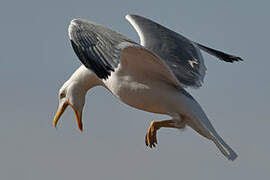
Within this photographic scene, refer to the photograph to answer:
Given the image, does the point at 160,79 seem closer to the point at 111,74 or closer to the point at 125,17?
the point at 111,74

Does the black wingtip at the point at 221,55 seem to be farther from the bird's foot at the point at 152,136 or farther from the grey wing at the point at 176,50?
the bird's foot at the point at 152,136

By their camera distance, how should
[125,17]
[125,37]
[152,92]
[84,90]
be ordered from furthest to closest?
[125,17] → [84,90] → [152,92] → [125,37]

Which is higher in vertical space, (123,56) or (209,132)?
(123,56)

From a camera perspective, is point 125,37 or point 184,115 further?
point 184,115

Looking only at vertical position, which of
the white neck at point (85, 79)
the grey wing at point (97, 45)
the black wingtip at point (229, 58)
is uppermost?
the grey wing at point (97, 45)

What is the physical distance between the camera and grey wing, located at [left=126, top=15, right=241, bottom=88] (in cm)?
1348

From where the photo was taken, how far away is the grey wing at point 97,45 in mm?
11555

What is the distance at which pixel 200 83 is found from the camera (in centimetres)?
1327

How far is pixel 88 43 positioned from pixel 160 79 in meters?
1.32

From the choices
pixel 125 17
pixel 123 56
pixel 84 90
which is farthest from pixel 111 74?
pixel 125 17

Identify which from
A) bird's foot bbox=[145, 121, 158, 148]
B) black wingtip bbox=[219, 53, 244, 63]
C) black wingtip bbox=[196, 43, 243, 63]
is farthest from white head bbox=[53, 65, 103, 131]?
black wingtip bbox=[219, 53, 244, 63]

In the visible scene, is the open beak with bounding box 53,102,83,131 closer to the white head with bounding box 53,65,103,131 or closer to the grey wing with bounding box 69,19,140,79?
the white head with bounding box 53,65,103,131

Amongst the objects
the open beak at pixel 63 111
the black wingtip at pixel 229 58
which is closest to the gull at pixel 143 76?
the open beak at pixel 63 111

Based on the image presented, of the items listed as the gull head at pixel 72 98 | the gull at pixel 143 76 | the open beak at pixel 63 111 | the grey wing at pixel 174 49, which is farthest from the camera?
the open beak at pixel 63 111
